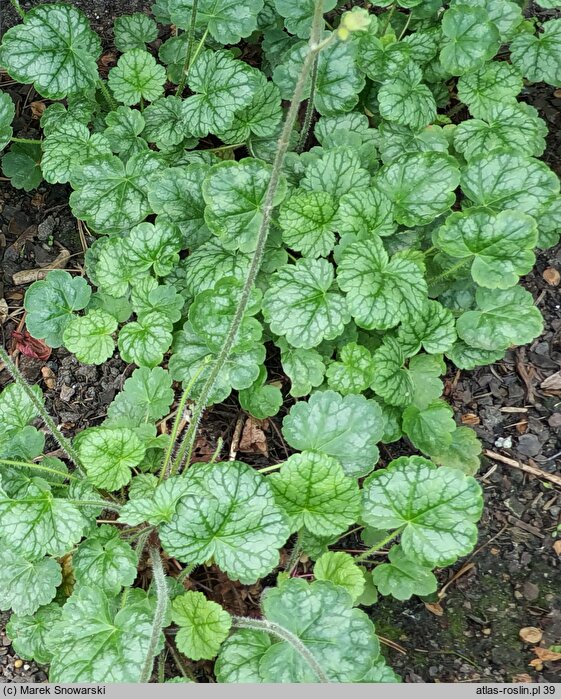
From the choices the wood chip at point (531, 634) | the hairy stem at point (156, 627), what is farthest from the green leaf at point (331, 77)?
the wood chip at point (531, 634)

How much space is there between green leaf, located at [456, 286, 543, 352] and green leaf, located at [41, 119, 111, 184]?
1360 mm

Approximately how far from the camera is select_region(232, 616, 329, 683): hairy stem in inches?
63.2

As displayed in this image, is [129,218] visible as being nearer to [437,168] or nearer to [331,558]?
[437,168]

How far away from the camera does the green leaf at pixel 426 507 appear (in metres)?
1.85

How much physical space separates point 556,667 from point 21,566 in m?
1.63

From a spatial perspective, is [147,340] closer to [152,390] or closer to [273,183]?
[152,390]

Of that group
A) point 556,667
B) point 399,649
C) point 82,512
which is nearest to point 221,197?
point 82,512

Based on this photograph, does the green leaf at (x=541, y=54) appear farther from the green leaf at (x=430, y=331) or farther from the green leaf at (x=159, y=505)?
the green leaf at (x=159, y=505)

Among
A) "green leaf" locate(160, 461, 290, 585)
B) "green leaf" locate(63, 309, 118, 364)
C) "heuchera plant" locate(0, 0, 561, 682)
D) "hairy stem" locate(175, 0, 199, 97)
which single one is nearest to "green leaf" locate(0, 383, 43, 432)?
"heuchera plant" locate(0, 0, 561, 682)

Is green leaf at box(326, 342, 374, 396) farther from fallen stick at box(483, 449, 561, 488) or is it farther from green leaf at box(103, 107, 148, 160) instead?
green leaf at box(103, 107, 148, 160)

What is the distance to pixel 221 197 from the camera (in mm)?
2168

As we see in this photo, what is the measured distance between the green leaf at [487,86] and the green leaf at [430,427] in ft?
3.48

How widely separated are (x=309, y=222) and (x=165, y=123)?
697 millimetres

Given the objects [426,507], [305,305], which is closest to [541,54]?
[305,305]
